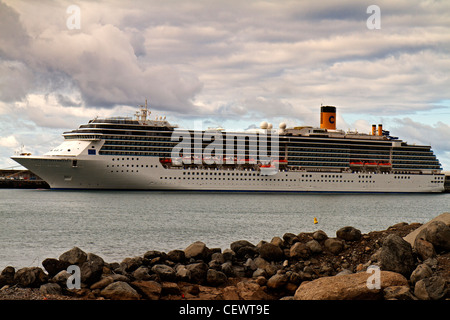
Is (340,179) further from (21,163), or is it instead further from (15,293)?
(15,293)

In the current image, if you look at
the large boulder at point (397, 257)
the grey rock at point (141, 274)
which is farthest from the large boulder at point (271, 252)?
the grey rock at point (141, 274)

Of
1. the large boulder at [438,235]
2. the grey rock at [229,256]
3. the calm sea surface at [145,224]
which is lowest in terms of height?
the calm sea surface at [145,224]

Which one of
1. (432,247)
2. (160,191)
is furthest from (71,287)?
(160,191)

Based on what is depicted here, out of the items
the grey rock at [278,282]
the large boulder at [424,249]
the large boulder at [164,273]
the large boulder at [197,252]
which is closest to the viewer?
the grey rock at [278,282]

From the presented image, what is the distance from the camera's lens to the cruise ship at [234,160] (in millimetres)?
66000

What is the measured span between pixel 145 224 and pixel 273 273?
19413 millimetres

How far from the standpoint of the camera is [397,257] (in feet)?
45.9

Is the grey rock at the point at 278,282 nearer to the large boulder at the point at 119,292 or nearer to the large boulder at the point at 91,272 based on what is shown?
the large boulder at the point at 119,292

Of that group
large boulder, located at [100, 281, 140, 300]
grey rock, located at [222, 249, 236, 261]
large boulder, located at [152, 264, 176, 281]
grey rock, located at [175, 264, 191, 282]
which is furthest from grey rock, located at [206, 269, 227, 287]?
large boulder, located at [100, 281, 140, 300]

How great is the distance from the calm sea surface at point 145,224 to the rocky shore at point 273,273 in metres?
5.74

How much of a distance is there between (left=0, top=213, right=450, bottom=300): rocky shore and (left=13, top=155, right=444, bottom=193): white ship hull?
49640mm

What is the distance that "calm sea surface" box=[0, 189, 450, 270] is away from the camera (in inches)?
967
